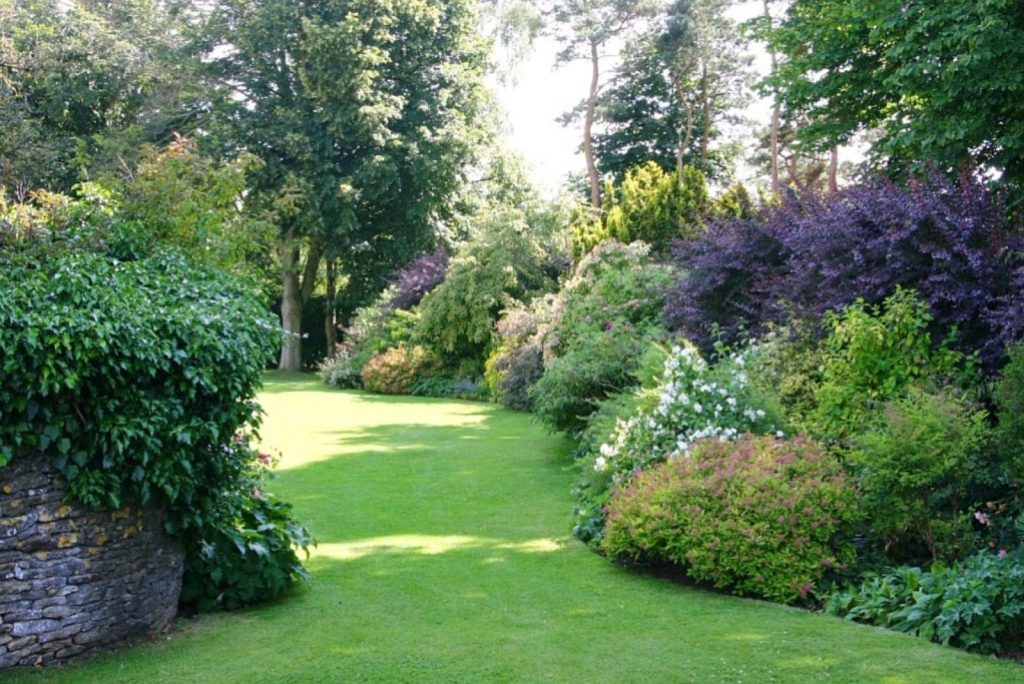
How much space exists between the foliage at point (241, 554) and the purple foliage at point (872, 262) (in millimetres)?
6131

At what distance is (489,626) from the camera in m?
5.86

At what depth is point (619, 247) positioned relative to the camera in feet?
55.4

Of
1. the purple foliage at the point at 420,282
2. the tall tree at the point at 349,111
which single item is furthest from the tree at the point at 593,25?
the purple foliage at the point at 420,282

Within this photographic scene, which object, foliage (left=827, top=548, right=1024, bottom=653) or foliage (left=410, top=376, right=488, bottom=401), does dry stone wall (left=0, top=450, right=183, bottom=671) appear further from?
foliage (left=410, top=376, right=488, bottom=401)

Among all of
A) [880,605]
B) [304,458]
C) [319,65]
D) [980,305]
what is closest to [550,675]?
[880,605]

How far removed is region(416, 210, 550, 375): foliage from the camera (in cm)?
2120

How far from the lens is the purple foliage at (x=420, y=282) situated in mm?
25016

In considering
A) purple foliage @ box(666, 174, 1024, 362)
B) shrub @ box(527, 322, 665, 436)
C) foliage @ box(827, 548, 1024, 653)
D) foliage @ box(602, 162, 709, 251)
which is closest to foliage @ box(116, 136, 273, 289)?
shrub @ box(527, 322, 665, 436)

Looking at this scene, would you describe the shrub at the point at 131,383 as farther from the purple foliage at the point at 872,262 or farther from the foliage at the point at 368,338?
the foliage at the point at 368,338

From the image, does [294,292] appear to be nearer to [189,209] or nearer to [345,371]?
[345,371]

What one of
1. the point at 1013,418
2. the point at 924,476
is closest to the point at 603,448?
the point at 924,476

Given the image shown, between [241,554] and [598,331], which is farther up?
[598,331]

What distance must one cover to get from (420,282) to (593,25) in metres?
13.9

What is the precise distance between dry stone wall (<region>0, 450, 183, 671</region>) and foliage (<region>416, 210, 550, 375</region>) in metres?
15.6
